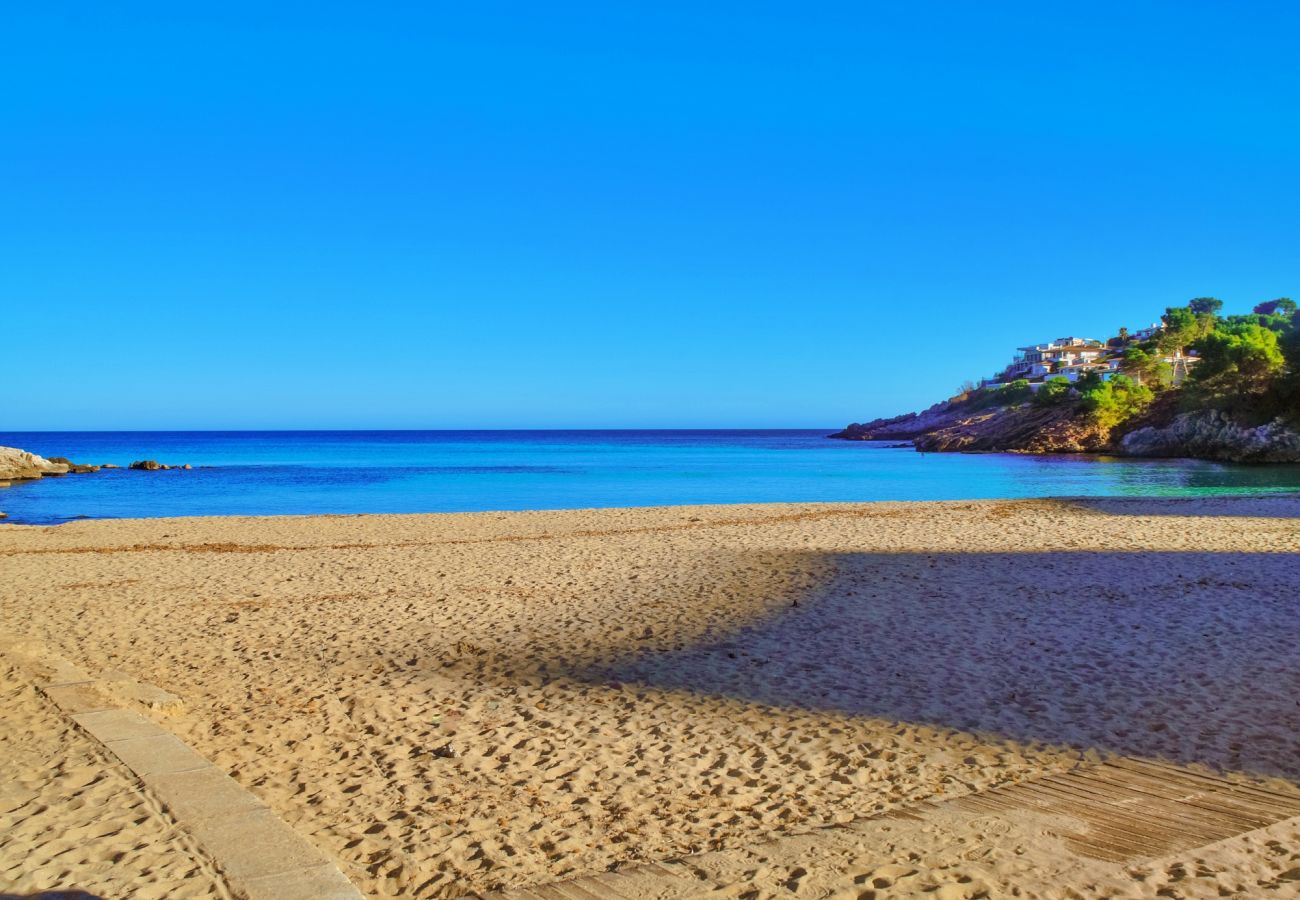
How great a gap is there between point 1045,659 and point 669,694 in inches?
145

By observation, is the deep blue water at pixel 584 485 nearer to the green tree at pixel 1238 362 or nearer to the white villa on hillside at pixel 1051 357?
the green tree at pixel 1238 362

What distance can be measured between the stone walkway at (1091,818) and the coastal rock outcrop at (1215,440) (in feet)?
177

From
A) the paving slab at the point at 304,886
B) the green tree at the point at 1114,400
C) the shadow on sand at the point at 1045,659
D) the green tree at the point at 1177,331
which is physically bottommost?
the shadow on sand at the point at 1045,659

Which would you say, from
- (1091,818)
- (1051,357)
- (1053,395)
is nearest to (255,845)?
(1091,818)

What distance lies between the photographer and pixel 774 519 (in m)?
22.4

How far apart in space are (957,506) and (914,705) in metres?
19.5

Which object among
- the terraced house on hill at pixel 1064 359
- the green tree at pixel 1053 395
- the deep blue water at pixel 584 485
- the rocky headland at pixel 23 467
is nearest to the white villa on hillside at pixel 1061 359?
the terraced house on hill at pixel 1064 359

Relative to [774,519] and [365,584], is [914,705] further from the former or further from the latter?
[774,519]

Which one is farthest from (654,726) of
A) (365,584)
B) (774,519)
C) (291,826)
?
(774,519)

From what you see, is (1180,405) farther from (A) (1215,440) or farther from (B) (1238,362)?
(A) (1215,440)

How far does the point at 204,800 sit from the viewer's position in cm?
490

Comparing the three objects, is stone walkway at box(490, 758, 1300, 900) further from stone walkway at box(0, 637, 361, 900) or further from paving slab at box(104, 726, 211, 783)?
paving slab at box(104, 726, 211, 783)

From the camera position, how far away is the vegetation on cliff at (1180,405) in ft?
173

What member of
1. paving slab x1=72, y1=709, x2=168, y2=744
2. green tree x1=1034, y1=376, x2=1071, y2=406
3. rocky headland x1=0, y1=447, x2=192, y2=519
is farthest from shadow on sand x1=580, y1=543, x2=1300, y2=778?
green tree x1=1034, y1=376, x2=1071, y2=406
